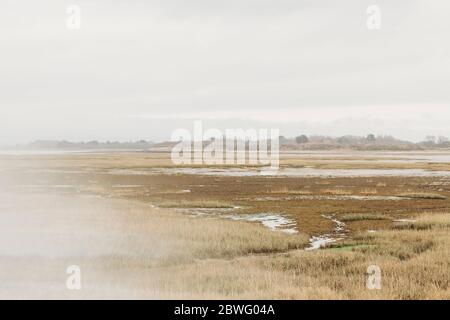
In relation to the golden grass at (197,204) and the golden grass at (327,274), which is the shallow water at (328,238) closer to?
the golden grass at (327,274)

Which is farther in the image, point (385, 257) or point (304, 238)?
point (304, 238)

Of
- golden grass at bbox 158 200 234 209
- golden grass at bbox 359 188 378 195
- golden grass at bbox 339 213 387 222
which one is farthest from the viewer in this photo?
golden grass at bbox 359 188 378 195

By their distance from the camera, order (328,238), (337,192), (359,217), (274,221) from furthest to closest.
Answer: (337,192)
(359,217)
(274,221)
(328,238)

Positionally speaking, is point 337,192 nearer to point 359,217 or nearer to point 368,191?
point 368,191

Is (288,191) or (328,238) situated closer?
(328,238)

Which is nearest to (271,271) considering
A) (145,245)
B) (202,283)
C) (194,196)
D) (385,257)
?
(202,283)

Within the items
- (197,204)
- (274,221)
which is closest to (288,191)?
(197,204)

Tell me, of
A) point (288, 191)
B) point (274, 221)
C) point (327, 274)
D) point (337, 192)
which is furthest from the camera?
point (288, 191)

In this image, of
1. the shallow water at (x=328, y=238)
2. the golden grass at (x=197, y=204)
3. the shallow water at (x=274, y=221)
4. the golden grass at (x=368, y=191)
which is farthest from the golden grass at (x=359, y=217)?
the golden grass at (x=368, y=191)

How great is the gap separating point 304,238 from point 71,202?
18275 mm

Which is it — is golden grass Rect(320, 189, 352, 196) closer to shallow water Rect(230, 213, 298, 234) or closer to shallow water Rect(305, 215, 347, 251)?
shallow water Rect(230, 213, 298, 234)

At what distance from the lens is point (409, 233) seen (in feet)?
76.2

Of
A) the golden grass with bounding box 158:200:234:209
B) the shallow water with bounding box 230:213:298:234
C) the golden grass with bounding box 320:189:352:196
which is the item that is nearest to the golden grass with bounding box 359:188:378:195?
the golden grass with bounding box 320:189:352:196
